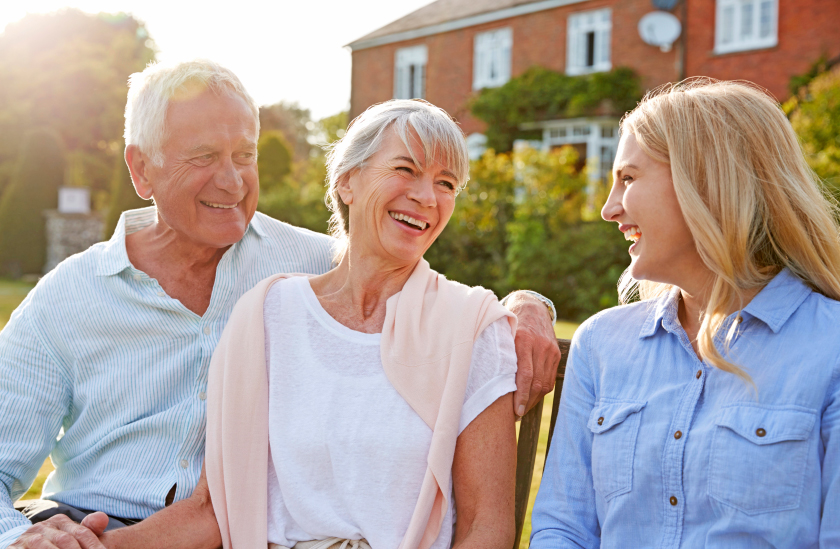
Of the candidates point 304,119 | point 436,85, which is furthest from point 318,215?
point 304,119

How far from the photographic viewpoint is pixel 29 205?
22297 mm

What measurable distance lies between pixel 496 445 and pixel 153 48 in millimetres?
36133

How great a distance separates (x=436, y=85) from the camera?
2339cm

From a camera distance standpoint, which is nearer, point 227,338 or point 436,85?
point 227,338

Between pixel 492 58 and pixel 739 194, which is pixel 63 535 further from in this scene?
pixel 492 58

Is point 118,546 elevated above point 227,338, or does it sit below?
below

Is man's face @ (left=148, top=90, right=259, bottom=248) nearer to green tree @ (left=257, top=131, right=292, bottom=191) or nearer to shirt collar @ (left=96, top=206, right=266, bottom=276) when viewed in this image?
shirt collar @ (left=96, top=206, right=266, bottom=276)

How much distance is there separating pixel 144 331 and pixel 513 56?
64.9 ft

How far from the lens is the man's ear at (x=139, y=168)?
2801 mm

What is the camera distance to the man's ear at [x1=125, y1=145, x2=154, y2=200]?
2.80 meters

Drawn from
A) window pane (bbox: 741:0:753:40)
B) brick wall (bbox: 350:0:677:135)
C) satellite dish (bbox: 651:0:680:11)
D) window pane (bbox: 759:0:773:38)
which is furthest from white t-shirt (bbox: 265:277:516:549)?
satellite dish (bbox: 651:0:680:11)

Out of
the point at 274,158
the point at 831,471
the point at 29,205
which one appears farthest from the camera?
the point at 274,158

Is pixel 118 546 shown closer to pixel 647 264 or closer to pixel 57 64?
pixel 647 264

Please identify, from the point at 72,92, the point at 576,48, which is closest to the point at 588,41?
the point at 576,48
